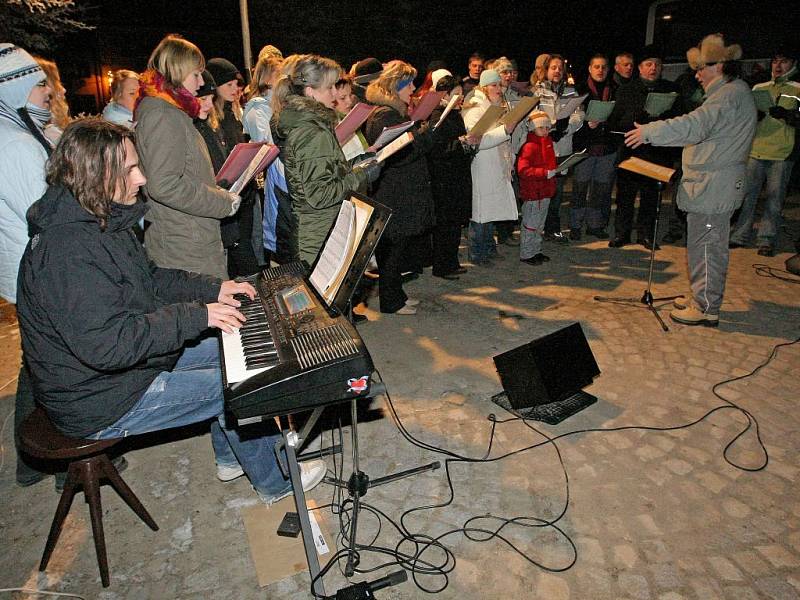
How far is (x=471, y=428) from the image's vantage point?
357 cm

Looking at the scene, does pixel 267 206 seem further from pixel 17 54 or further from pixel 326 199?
pixel 17 54

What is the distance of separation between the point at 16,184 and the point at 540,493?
10.5 feet

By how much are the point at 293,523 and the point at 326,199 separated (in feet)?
6.15

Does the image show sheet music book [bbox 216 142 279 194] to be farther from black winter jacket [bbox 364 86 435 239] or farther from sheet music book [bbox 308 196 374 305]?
black winter jacket [bbox 364 86 435 239]

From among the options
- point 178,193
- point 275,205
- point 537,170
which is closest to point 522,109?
point 537,170

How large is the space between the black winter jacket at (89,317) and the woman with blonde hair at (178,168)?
75 cm

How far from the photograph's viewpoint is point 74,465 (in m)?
2.59

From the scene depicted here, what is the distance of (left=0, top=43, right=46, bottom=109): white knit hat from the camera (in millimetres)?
2928

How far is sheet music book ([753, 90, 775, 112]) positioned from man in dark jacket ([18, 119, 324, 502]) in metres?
6.07

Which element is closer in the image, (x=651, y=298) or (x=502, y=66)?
(x=651, y=298)

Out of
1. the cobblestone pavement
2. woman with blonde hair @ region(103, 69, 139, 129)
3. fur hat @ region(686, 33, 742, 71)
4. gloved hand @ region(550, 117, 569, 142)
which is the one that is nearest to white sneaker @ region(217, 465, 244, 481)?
the cobblestone pavement

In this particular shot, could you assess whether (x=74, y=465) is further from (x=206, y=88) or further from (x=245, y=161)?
(x=206, y=88)

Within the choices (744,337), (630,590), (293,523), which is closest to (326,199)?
(293,523)

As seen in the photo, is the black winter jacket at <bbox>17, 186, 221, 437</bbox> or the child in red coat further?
the child in red coat
